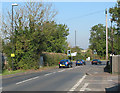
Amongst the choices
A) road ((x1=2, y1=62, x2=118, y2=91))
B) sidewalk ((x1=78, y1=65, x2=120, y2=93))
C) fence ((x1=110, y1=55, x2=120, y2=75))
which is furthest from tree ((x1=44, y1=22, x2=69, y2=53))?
sidewalk ((x1=78, y1=65, x2=120, y2=93))

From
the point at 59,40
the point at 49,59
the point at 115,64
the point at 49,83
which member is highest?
the point at 59,40

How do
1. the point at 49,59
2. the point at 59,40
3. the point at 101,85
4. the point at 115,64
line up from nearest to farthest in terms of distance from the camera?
1. the point at 101,85
2. the point at 115,64
3. the point at 49,59
4. the point at 59,40

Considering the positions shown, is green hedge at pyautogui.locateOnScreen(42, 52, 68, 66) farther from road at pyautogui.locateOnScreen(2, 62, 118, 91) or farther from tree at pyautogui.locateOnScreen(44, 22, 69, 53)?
road at pyautogui.locateOnScreen(2, 62, 118, 91)

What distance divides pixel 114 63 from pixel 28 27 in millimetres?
16299

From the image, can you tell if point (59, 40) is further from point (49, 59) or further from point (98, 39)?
point (98, 39)

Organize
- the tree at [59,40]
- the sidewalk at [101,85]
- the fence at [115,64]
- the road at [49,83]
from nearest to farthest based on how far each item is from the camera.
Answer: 1. the sidewalk at [101,85]
2. the road at [49,83]
3. the fence at [115,64]
4. the tree at [59,40]

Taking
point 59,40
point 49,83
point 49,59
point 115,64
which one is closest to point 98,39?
point 59,40

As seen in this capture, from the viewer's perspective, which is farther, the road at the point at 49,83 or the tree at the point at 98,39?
the tree at the point at 98,39

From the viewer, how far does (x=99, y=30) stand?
107m

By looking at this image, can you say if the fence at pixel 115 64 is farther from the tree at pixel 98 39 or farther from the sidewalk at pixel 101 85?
the tree at pixel 98 39

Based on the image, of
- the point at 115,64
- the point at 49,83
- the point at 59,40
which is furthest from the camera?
the point at 59,40

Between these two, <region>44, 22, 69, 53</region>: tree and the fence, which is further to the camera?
<region>44, 22, 69, 53</region>: tree

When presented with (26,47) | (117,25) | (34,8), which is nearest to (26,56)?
(26,47)

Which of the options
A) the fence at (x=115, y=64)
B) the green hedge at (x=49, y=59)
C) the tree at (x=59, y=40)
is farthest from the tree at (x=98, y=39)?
the fence at (x=115, y=64)
